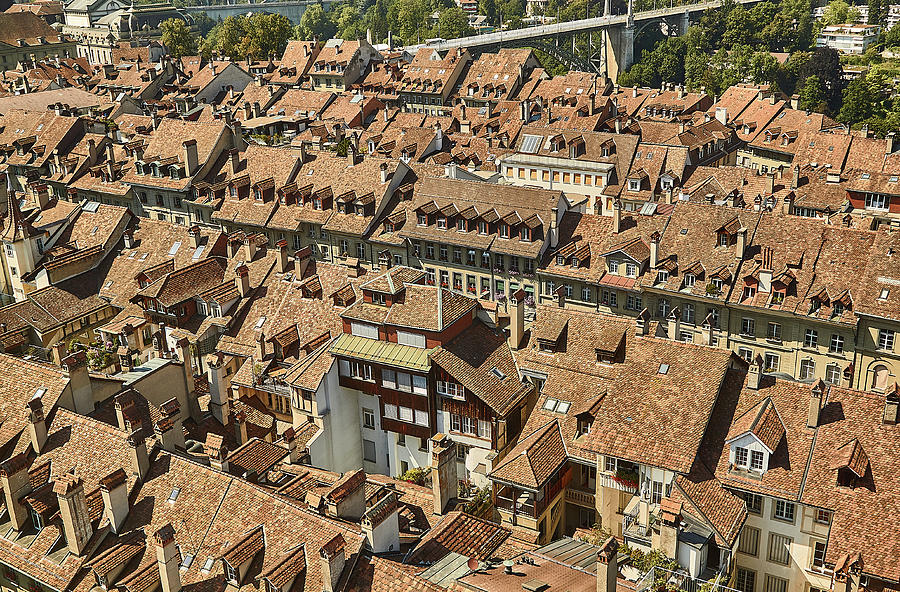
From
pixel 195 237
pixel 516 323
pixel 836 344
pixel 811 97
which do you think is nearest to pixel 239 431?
pixel 516 323

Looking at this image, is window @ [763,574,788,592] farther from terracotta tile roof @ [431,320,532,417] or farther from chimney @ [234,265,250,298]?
chimney @ [234,265,250,298]

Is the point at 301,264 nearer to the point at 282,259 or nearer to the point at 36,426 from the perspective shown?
the point at 282,259

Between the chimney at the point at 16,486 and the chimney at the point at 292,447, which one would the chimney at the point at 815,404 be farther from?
the chimney at the point at 16,486

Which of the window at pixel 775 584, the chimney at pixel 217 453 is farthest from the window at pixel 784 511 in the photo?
the chimney at pixel 217 453

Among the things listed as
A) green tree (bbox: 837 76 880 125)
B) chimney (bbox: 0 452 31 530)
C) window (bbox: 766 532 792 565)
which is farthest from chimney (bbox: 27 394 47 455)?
green tree (bbox: 837 76 880 125)

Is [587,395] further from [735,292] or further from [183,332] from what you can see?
[183,332]

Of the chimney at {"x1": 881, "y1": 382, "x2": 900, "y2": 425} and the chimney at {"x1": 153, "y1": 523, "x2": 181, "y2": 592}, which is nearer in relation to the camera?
the chimney at {"x1": 153, "y1": 523, "x2": 181, "y2": 592}

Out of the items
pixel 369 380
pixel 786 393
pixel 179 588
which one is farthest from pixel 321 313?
pixel 786 393
